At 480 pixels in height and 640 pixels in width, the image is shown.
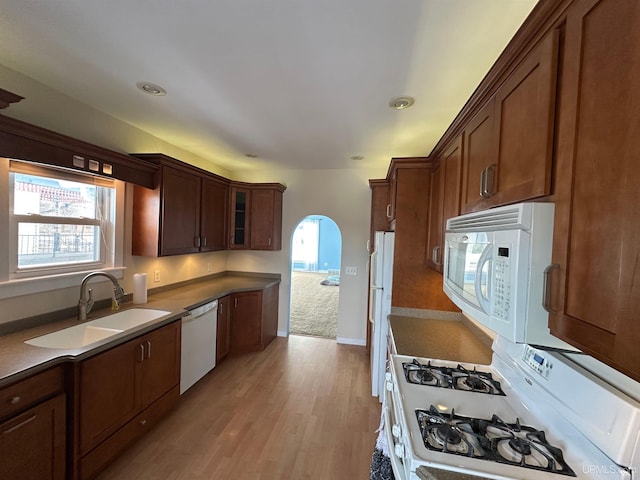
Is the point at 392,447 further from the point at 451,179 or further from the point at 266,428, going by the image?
the point at 451,179

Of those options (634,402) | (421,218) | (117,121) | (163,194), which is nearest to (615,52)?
(634,402)

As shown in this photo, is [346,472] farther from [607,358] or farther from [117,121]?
[117,121]

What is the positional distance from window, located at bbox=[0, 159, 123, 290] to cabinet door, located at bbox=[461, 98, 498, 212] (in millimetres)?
2803

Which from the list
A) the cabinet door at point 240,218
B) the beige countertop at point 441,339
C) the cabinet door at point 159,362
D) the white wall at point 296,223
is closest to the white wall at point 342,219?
the white wall at point 296,223

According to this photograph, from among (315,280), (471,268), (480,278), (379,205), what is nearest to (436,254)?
(471,268)

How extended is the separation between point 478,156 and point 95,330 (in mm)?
2818

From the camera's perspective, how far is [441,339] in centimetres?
199

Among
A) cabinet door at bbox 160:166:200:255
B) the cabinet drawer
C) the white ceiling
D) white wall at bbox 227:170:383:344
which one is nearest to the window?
cabinet door at bbox 160:166:200:255

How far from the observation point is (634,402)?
743 mm

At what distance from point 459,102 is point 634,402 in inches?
75.2

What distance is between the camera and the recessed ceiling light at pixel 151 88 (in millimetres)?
1839

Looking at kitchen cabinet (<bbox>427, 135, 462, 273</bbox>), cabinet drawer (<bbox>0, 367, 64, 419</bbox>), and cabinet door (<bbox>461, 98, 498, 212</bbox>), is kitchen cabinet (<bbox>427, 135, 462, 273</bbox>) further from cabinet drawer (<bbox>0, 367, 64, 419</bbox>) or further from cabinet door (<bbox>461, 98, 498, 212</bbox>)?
cabinet drawer (<bbox>0, 367, 64, 419</bbox>)

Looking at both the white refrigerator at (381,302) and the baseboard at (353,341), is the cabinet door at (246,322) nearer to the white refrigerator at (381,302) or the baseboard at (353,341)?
the baseboard at (353,341)

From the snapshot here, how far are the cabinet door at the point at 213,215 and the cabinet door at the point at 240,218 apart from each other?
0.13 m
